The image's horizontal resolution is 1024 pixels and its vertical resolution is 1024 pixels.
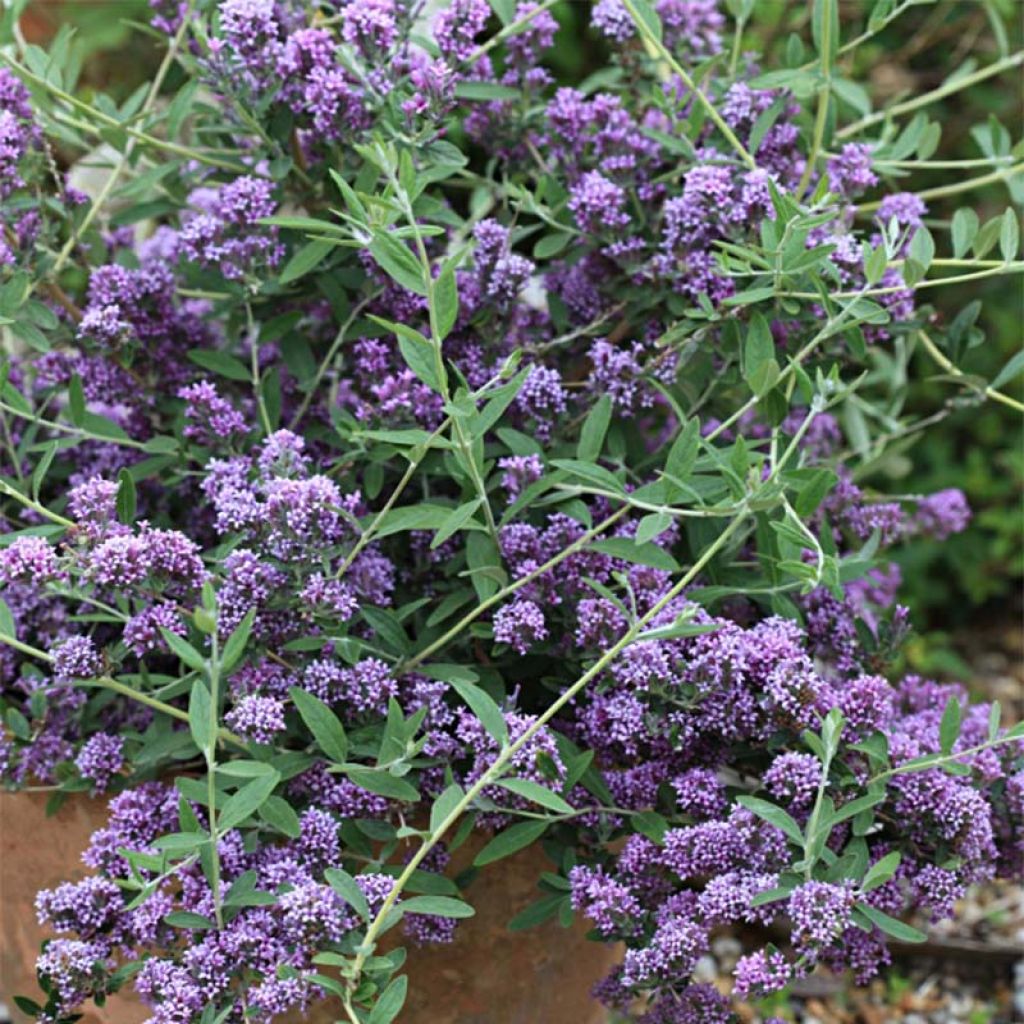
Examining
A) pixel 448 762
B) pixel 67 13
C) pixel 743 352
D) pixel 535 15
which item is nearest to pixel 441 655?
pixel 448 762

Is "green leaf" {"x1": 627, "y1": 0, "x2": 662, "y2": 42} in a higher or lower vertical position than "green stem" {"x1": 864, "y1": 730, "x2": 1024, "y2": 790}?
higher

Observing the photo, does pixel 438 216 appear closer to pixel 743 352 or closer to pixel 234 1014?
pixel 743 352

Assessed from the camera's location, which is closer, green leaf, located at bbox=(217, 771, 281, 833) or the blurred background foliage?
green leaf, located at bbox=(217, 771, 281, 833)

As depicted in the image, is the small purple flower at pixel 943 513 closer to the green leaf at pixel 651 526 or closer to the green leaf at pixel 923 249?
the green leaf at pixel 923 249

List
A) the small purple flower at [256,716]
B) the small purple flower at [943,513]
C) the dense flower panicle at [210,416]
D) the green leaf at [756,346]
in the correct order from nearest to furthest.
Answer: the small purple flower at [256,716], the green leaf at [756,346], the dense flower panicle at [210,416], the small purple flower at [943,513]

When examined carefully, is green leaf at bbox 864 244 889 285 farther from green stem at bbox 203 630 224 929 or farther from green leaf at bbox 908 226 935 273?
green stem at bbox 203 630 224 929

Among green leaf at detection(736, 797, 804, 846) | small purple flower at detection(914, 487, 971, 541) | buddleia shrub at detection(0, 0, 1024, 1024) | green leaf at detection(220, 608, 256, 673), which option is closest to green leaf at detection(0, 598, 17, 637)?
buddleia shrub at detection(0, 0, 1024, 1024)

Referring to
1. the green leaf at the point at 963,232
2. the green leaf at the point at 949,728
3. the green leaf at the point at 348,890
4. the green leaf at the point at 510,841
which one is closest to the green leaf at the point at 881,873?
the green leaf at the point at 949,728
